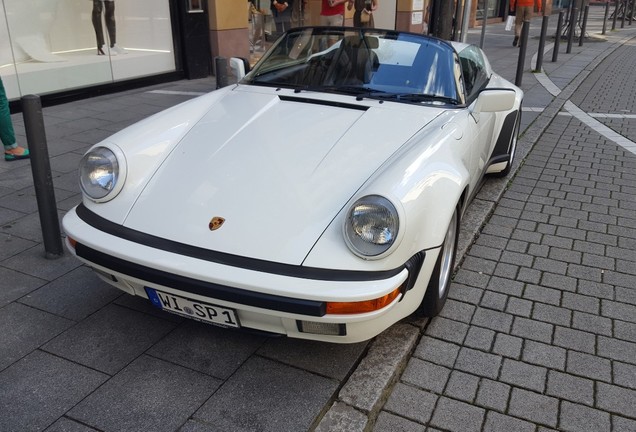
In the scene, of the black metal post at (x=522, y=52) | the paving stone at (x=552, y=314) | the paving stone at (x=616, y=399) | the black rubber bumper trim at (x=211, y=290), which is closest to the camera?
the black rubber bumper trim at (x=211, y=290)

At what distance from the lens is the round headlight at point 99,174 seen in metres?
2.85

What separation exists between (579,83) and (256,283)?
10.1 metres

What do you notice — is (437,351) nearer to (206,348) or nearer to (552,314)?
(552,314)

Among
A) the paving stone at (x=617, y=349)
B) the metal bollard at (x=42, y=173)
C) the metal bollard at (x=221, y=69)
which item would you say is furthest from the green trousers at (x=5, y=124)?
the paving stone at (x=617, y=349)

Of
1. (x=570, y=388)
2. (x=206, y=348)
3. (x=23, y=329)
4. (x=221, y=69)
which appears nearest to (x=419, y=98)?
(x=570, y=388)

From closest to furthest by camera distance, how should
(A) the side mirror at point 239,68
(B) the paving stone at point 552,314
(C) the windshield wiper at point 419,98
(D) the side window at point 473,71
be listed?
(B) the paving stone at point 552,314
(C) the windshield wiper at point 419,98
(D) the side window at point 473,71
(A) the side mirror at point 239,68

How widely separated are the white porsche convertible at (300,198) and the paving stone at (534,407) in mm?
616

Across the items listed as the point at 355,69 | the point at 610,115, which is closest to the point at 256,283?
the point at 355,69

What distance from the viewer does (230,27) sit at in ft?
33.2

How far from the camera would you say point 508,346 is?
2.95m

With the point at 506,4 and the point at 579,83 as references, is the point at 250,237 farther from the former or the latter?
the point at 506,4

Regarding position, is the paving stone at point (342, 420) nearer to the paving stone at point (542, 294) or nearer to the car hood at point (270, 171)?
the car hood at point (270, 171)

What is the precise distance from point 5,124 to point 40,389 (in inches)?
140

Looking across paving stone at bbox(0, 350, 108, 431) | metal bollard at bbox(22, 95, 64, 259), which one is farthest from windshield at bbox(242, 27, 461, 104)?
paving stone at bbox(0, 350, 108, 431)
